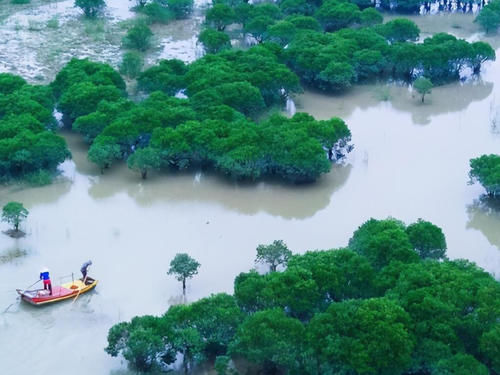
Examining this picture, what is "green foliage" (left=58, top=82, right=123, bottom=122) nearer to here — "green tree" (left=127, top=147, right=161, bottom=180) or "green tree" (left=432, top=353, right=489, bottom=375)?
"green tree" (left=127, top=147, right=161, bottom=180)

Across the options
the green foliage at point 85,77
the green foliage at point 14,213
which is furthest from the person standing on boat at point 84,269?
the green foliage at point 85,77

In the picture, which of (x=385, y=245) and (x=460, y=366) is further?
(x=385, y=245)

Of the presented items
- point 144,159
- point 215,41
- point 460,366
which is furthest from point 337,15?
point 460,366

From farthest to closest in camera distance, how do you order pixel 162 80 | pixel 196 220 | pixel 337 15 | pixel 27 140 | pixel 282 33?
pixel 337 15, pixel 282 33, pixel 162 80, pixel 27 140, pixel 196 220

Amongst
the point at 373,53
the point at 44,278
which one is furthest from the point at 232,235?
the point at 373,53

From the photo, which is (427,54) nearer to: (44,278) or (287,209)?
(287,209)

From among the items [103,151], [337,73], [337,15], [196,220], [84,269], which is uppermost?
[337,15]

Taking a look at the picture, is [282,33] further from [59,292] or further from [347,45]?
[59,292]
